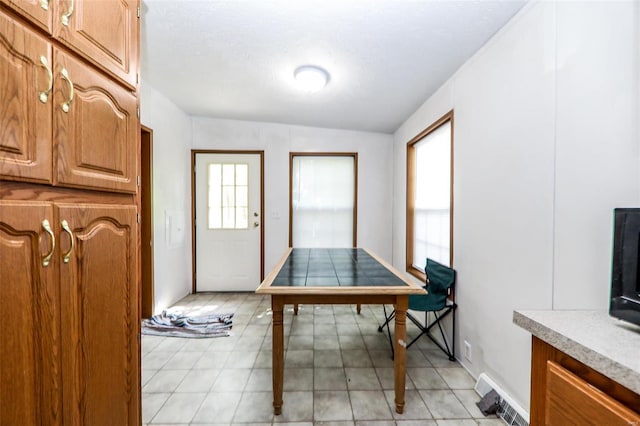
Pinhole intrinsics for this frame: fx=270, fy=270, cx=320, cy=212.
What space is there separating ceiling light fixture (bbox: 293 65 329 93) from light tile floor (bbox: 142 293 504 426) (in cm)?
239

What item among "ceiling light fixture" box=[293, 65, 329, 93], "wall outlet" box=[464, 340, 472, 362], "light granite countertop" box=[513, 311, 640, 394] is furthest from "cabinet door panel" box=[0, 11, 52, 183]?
"wall outlet" box=[464, 340, 472, 362]

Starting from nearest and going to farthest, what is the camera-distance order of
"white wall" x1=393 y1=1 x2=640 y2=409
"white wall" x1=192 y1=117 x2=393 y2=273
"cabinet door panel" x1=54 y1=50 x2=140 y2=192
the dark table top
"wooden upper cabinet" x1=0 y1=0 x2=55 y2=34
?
"wooden upper cabinet" x1=0 y1=0 x2=55 y2=34 → "cabinet door panel" x1=54 y1=50 x2=140 y2=192 → "white wall" x1=393 y1=1 x2=640 y2=409 → the dark table top → "white wall" x1=192 y1=117 x2=393 y2=273

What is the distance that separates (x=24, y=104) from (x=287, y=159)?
3374mm

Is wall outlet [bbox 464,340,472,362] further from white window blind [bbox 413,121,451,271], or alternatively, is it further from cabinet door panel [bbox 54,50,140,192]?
cabinet door panel [bbox 54,50,140,192]

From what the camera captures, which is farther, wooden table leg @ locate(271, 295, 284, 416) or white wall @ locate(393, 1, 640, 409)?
wooden table leg @ locate(271, 295, 284, 416)

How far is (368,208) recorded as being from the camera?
414 centimetres

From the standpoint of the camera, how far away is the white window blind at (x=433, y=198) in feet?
8.55

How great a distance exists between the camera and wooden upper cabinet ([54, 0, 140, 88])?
0.86 m

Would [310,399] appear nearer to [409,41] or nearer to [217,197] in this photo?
[409,41]

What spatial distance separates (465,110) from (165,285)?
3685mm

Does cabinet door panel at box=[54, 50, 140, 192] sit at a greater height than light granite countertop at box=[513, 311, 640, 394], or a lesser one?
greater

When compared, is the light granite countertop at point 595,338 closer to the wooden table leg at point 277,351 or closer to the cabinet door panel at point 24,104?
the wooden table leg at point 277,351

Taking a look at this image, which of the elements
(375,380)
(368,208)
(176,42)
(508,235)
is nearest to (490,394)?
(375,380)

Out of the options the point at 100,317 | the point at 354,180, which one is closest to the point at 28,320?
the point at 100,317
